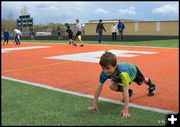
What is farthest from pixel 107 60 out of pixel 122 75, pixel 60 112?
pixel 60 112

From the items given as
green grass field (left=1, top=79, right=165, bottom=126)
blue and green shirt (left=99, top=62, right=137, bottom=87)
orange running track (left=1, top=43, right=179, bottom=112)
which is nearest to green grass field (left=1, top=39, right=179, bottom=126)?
green grass field (left=1, top=79, right=165, bottom=126)

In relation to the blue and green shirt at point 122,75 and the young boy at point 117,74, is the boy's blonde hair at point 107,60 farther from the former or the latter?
the blue and green shirt at point 122,75

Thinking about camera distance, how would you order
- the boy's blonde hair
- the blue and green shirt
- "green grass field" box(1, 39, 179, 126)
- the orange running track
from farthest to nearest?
the orange running track, the blue and green shirt, the boy's blonde hair, "green grass field" box(1, 39, 179, 126)

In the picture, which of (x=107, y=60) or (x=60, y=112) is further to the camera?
(x=60, y=112)

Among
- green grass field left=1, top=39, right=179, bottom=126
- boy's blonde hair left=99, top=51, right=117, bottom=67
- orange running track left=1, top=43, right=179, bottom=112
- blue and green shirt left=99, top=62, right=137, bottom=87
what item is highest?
boy's blonde hair left=99, top=51, right=117, bottom=67

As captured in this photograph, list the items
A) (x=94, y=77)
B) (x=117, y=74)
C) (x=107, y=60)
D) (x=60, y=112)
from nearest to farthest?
(x=107, y=60)
(x=60, y=112)
(x=117, y=74)
(x=94, y=77)

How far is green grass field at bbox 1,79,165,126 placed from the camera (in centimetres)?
575

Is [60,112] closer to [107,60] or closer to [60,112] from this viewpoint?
[60,112]

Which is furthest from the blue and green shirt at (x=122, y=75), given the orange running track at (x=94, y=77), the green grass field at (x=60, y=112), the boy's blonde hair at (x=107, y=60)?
the orange running track at (x=94, y=77)

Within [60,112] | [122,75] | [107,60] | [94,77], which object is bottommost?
[60,112]

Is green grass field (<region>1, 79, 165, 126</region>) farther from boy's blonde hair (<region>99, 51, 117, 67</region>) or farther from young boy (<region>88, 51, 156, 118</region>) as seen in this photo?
boy's blonde hair (<region>99, 51, 117, 67</region>)

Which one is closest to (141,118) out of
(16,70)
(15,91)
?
(15,91)

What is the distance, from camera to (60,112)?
6.35 metres

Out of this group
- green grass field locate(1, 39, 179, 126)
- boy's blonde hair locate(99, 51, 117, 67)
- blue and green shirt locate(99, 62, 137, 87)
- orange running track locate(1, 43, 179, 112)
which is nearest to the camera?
green grass field locate(1, 39, 179, 126)
